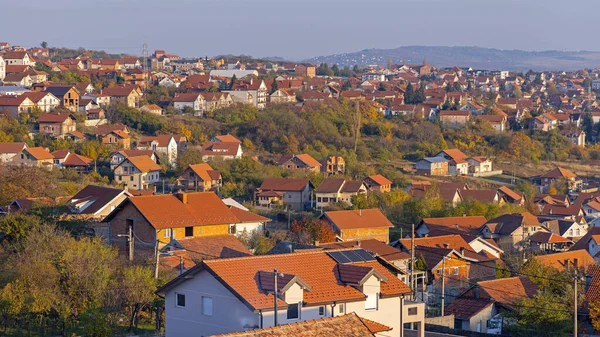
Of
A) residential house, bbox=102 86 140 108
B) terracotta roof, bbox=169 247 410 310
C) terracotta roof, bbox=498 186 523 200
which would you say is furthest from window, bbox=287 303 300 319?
residential house, bbox=102 86 140 108

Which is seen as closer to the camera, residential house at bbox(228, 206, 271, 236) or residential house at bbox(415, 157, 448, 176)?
residential house at bbox(228, 206, 271, 236)

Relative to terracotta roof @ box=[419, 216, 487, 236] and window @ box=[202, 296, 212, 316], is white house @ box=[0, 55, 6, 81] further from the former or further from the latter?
window @ box=[202, 296, 212, 316]

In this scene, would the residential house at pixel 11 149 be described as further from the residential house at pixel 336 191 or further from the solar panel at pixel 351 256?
the solar panel at pixel 351 256

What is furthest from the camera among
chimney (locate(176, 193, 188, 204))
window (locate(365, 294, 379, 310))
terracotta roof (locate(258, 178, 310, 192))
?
terracotta roof (locate(258, 178, 310, 192))

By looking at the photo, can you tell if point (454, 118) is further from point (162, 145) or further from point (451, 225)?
point (451, 225)

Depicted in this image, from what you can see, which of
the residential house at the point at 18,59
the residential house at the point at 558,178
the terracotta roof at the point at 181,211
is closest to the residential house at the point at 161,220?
the terracotta roof at the point at 181,211

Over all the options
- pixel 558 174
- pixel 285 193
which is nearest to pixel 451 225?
pixel 285 193
